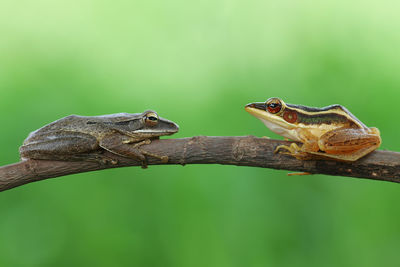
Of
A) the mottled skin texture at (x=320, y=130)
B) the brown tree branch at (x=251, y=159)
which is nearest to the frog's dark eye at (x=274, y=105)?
the mottled skin texture at (x=320, y=130)

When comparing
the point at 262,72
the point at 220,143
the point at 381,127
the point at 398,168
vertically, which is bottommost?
the point at 398,168

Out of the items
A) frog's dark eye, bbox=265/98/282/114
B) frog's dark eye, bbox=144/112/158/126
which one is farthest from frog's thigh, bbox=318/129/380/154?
frog's dark eye, bbox=144/112/158/126

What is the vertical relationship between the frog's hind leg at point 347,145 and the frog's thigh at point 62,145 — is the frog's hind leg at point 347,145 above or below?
below

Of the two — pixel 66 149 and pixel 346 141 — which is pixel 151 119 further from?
pixel 346 141

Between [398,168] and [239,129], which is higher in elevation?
[239,129]

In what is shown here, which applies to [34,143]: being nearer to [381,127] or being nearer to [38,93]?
[38,93]

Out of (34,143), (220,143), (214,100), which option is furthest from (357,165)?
(34,143)

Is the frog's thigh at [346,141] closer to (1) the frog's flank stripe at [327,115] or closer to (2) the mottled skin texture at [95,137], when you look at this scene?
(1) the frog's flank stripe at [327,115]
